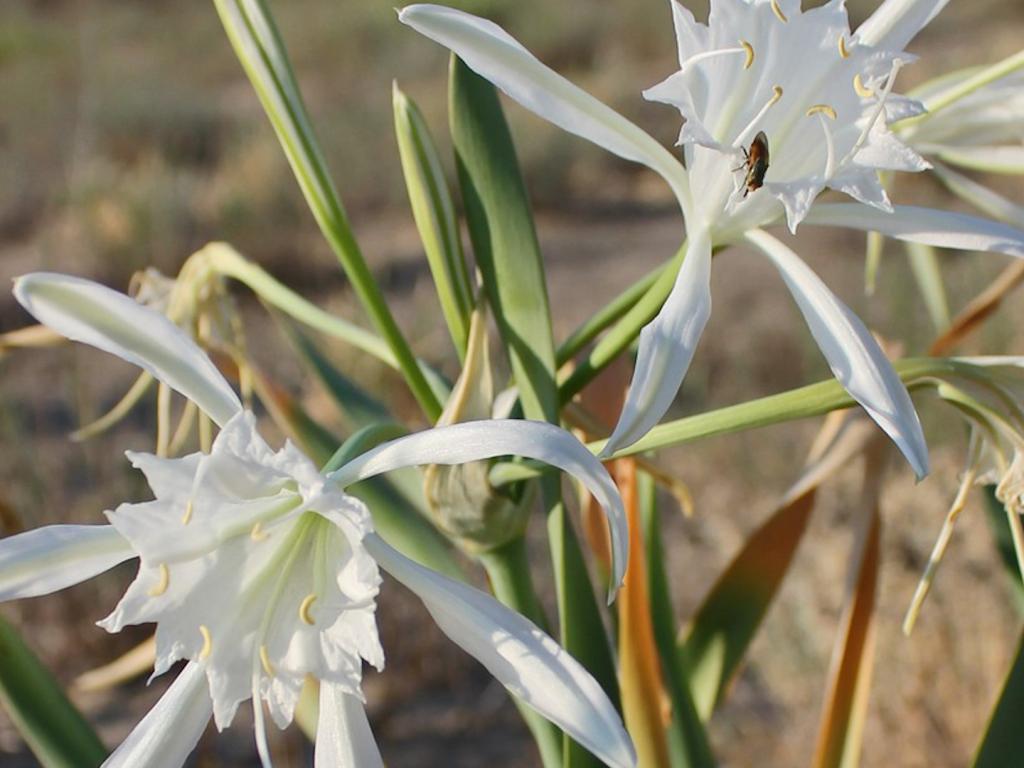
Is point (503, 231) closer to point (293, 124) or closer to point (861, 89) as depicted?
point (293, 124)

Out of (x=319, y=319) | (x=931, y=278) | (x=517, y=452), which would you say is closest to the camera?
(x=517, y=452)

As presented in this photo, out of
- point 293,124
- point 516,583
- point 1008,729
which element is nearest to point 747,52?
point 293,124

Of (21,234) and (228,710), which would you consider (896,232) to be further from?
(21,234)

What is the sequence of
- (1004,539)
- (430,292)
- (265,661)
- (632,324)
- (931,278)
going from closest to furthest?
(265,661) < (632,324) < (1004,539) < (931,278) < (430,292)

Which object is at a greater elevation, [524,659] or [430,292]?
[524,659]

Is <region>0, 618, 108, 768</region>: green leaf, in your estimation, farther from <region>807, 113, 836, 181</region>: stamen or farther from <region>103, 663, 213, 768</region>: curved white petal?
<region>807, 113, 836, 181</region>: stamen

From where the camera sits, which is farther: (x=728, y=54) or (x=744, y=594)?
(x=744, y=594)

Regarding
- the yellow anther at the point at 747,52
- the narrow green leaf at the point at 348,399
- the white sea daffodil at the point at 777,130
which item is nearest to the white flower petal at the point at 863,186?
the white sea daffodil at the point at 777,130

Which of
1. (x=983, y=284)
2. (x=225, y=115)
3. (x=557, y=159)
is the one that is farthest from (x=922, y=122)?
(x=225, y=115)

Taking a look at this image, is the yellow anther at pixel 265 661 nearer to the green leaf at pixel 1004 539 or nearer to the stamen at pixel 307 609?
the stamen at pixel 307 609
